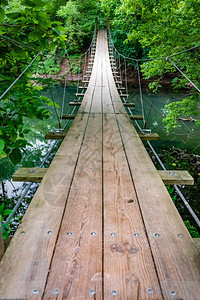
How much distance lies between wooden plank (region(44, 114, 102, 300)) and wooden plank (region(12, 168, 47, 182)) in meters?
0.20

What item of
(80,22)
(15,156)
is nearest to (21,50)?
(15,156)

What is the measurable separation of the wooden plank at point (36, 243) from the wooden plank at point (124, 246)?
19 centimetres

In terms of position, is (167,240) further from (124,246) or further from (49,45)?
(49,45)

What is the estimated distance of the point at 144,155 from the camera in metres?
1.60

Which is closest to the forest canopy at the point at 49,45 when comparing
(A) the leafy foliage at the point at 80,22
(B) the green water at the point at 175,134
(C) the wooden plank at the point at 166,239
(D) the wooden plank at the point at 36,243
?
(D) the wooden plank at the point at 36,243

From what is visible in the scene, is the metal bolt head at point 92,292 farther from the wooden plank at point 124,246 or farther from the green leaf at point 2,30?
the green leaf at point 2,30

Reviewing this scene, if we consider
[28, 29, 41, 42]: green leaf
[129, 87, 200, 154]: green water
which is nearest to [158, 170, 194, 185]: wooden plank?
[28, 29, 41, 42]: green leaf

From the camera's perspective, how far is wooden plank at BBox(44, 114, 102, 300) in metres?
0.68

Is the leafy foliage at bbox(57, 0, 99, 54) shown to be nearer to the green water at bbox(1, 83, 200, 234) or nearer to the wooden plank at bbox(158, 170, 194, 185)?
the green water at bbox(1, 83, 200, 234)

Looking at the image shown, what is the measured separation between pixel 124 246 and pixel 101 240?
8cm

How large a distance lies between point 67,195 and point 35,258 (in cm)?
38

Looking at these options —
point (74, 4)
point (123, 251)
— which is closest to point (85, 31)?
point (74, 4)

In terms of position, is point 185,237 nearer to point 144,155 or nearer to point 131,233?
point 131,233

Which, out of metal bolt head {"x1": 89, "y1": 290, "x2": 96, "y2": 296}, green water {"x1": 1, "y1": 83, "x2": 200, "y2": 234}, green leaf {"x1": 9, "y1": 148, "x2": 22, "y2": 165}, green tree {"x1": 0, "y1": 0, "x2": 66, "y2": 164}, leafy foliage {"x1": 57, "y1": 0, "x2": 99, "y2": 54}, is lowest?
green water {"x1": 1, "y1": 83, "x2": 200, "y2": 234}
